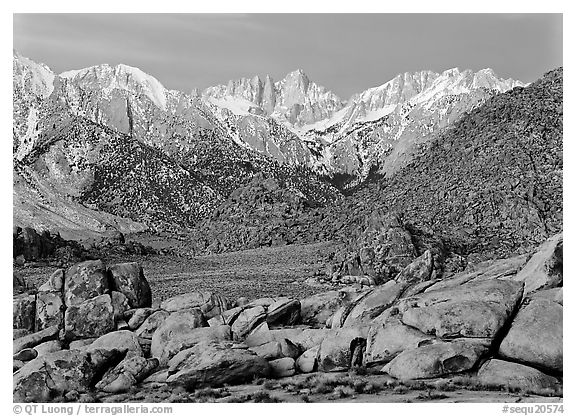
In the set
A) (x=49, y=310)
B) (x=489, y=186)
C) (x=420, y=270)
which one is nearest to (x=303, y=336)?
(x=49, y=310)

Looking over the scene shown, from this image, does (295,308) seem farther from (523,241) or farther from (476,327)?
(523,241)

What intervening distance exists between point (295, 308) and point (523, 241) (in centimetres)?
2597

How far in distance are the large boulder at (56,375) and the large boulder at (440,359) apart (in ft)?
33.5

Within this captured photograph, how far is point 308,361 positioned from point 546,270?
899 centimetres

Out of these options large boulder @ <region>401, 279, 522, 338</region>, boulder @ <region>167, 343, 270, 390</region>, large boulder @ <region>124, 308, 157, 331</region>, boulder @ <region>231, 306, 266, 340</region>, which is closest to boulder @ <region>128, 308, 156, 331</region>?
large boulder @ <region>124, 308, 157, 331</region>

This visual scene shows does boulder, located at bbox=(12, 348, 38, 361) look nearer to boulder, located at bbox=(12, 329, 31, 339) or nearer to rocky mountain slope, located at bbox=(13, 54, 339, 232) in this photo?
boulder, located at bbox=(12, 329, 31, 339)

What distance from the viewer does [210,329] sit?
80.4 ft

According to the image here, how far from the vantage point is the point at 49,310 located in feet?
94.4

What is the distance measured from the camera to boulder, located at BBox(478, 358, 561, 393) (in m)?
19.2

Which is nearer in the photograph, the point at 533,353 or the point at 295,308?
the point at 533,353

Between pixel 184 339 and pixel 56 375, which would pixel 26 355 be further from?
pixel 184 339

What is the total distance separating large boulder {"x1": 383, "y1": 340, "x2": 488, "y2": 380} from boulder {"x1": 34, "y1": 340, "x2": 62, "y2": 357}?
1327cm
